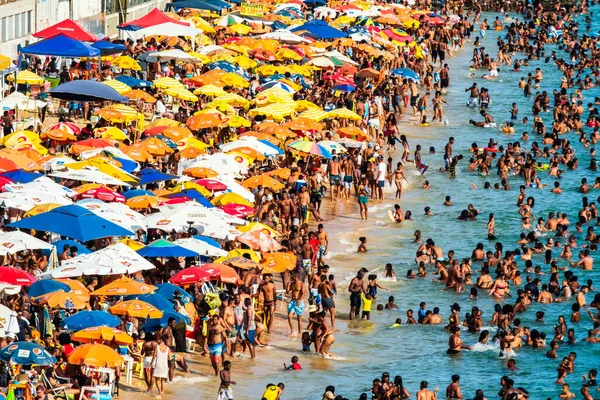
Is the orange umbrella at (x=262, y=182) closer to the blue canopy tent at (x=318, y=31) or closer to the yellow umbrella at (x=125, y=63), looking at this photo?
the yellow umbrella at (x=125, y=63)

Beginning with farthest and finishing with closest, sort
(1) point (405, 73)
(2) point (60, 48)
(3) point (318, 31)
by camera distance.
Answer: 1. (3) point (318, 31)
2. (1) point (405, 73)
3. (2) point (60, 48)

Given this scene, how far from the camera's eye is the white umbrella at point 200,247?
24781 millimetres

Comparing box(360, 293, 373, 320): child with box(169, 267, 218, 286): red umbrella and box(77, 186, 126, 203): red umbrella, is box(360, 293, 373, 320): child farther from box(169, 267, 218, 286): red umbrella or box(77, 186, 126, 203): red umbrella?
box(77, 186, 126, 203): red umbrella

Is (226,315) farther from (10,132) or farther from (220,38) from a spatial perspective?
(220,38)

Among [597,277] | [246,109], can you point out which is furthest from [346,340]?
[246,109]

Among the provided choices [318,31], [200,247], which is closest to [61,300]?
[200,247]

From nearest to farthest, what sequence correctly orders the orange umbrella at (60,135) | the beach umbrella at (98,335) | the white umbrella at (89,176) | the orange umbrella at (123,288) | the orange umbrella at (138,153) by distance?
1. the beach umbrella at (98,335)
2. the orange umbrella at (123,288)
3. the white umbrella at (89,176)
4. the orange umbrella at (138,153)
5. the orange umbrella at (60,135)

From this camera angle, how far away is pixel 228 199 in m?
28.7

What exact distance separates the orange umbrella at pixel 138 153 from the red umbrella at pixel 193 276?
668cm

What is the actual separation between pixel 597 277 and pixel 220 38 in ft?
65.7

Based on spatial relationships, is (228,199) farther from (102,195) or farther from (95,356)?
(95,356)

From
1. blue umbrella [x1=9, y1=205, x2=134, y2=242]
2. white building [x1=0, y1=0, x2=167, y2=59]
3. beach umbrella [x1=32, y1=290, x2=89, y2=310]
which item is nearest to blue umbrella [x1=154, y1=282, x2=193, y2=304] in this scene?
blue umbrella [x1=9, y1=205, x2=134, y2=242]

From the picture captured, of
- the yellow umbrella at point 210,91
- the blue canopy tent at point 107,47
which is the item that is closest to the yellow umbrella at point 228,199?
the yellow umbrella at point 210,91

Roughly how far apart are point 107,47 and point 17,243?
1674 cm
